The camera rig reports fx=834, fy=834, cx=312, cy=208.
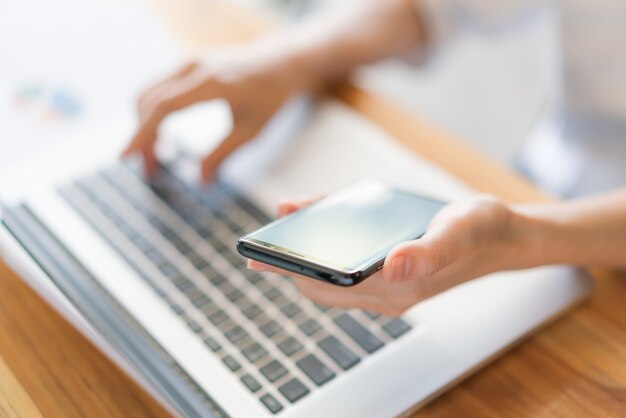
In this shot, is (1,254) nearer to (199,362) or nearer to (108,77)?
(199,362)

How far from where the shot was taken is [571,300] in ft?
1.79

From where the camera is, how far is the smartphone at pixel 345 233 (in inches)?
16.8

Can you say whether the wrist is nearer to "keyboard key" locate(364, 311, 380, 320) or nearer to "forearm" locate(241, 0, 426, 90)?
"keyboard key" locate(364, 311, 380, 320)

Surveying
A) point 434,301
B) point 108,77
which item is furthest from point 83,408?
point 108,77

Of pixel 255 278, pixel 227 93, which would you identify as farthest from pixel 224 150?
pixel 255 278

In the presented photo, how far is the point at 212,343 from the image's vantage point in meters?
0.49

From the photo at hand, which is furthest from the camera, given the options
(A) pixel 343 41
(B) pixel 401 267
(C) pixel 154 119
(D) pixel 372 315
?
(A) pixel 343 41

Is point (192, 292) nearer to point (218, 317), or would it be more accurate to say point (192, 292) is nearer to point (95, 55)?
point (218, 317)

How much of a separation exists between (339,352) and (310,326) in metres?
0.03

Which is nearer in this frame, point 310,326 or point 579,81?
point 310,326

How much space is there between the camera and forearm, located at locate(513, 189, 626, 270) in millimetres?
512

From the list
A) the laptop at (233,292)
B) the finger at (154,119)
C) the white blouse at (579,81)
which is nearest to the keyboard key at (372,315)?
the laptop at (233,292)

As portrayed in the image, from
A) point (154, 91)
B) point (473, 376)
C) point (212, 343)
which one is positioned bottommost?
point (473, 376)

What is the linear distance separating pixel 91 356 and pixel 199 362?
72 millimetres
